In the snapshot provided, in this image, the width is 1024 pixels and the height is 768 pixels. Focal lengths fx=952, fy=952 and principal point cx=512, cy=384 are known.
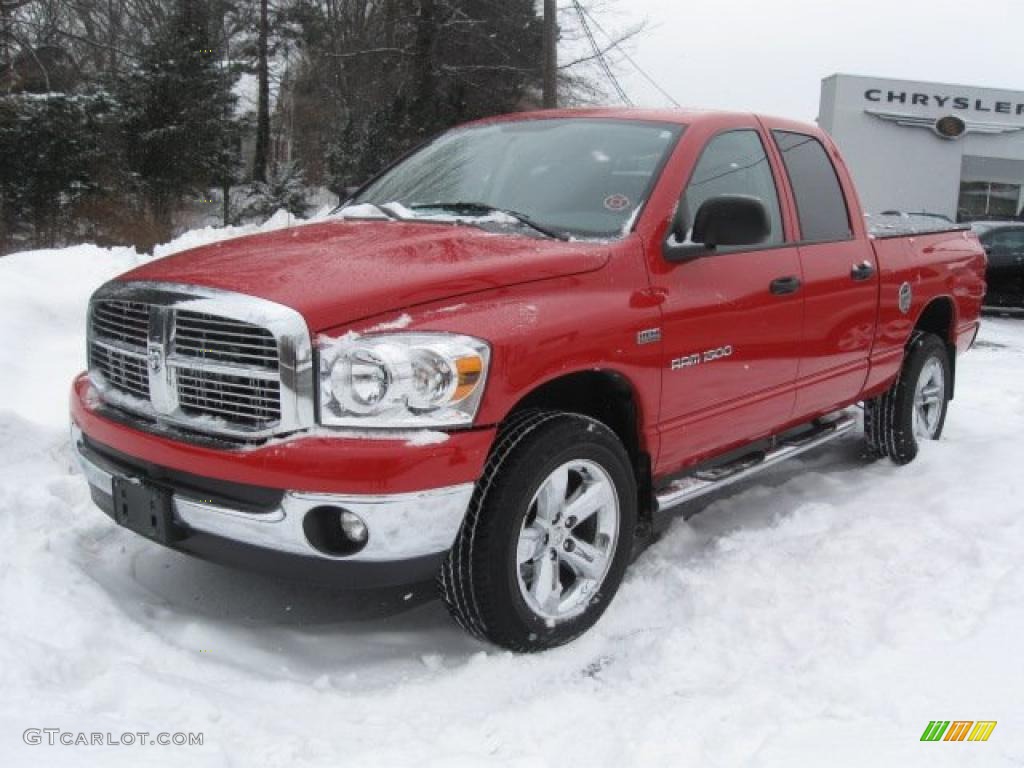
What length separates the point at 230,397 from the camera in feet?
9.05

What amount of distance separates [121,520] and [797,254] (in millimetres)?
2947

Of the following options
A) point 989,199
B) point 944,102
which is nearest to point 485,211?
point 944,102

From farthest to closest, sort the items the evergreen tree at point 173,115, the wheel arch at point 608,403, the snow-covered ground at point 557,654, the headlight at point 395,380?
the evergreen tree at point 173,115 < the wheel arch at point 608,403 < the headlight at point 395,380 < the snow-covered ground at point 557,654

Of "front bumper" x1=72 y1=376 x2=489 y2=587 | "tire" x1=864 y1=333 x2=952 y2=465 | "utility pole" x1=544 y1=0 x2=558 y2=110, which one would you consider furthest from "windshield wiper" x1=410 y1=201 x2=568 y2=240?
"utility pole" x1=544 y1=0 x2=558 y2=110

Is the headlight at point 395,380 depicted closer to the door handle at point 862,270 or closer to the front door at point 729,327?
the front door at point 729,327

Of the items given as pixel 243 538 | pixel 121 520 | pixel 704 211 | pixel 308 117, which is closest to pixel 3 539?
pixel 121 520

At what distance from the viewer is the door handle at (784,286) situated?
156 inches

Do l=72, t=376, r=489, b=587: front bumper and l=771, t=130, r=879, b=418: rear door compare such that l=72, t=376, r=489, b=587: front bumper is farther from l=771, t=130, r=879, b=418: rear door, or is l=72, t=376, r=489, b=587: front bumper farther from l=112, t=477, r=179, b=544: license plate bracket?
l=771, t=130, r=879, b=418: rear door

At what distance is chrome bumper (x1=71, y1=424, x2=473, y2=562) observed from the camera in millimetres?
2654

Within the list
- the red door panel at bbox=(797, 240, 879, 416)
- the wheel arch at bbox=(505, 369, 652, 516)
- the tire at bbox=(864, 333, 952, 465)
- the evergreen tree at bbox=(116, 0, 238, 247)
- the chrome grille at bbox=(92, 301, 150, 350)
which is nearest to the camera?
the chrome grille at bbox=(92, 301, 150, 350)

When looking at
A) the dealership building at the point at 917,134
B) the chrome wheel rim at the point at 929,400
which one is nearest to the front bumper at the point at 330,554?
the chrome wheel rim at the point at 929,400

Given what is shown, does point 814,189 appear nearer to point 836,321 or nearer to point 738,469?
point 836,321

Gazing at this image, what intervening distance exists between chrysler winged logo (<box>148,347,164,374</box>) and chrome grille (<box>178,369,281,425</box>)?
Result: 0.25 ft

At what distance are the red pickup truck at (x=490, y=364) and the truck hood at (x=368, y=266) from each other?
11 mm
